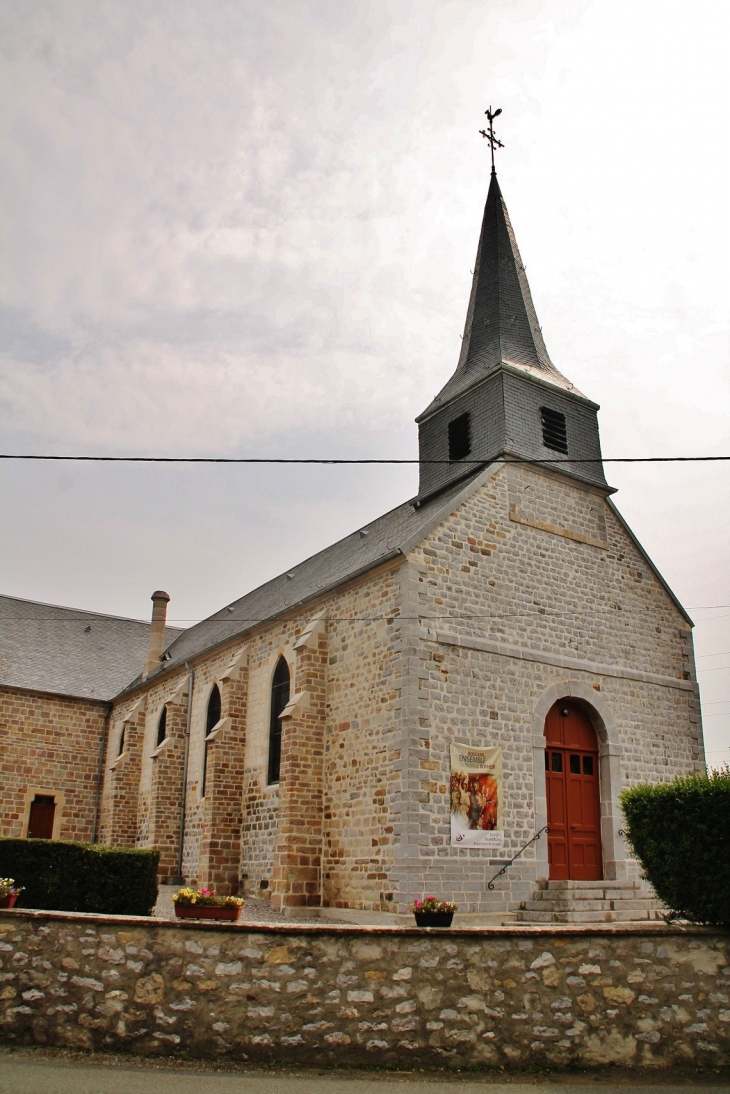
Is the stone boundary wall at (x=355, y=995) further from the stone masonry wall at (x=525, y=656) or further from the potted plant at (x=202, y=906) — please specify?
the stone masonry wall at (x=525, y=656)

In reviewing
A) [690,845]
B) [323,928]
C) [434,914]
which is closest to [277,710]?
[434,914]

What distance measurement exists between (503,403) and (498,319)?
11.6ft

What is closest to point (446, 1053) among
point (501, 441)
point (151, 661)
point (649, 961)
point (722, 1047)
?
point (649, 961)

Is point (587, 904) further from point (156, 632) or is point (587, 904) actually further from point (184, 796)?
point (156, 632)

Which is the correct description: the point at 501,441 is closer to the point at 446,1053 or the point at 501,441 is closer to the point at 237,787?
the point at 237,787

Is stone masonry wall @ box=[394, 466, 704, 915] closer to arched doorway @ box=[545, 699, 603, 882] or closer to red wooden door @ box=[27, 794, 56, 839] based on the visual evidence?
arched doorway @ box=[545, 699, 603, 882]

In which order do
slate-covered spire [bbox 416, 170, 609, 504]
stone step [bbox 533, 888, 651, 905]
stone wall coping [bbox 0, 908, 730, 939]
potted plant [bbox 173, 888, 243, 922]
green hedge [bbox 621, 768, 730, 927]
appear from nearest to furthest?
stone wall coping [bbox 0, 908, 730, 939], potted plant [bbox 173, 888, 243, 922], green hedge [bbox 621, 768, 730, 927], stone step [bbox 533, 888, 651, 905], slate-covered spire [bbox 416, 170, 609, 504]

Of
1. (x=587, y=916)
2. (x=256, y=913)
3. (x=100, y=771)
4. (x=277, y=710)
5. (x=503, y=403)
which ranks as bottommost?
(x=256, y=913)

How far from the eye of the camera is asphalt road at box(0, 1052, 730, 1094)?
6.29m

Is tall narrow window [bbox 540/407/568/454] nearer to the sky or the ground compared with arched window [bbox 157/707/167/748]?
nearer to the sky

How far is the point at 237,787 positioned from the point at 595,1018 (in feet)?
41.9

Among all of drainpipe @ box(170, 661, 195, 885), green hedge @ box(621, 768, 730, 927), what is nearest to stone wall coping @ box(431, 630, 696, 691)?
green hedge @ box(621, 768, 730, 927)

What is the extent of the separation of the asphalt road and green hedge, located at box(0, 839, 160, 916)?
4100mm

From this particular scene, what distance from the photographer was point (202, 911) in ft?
26.3
